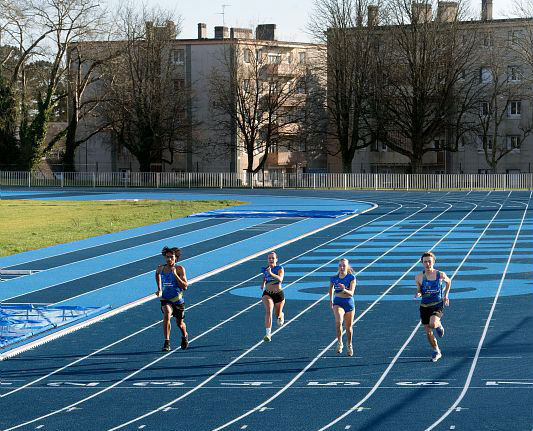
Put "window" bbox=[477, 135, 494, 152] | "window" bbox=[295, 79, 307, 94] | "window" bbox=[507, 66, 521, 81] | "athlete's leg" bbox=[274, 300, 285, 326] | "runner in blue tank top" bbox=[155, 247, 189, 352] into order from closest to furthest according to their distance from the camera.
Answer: "runner in blue tank top" bbox=[155, 247, 189, 352] → "athlete's leg" bbox=[274, 300, 285, 326] → "window" bbox=[507, 66, 521, 81] → "window" bbox=[477, 135, 494, 152] → "window" bbox=[295, 79, 307, 94]

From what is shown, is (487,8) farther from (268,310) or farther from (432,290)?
(432,290)

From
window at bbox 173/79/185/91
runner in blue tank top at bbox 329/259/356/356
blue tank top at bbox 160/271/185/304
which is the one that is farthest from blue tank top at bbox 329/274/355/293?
window at bbox 173/79/185/91

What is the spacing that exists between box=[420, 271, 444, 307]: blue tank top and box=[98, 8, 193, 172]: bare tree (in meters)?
62.3

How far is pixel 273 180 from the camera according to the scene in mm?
69562

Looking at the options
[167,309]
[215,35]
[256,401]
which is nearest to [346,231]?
[167,309]

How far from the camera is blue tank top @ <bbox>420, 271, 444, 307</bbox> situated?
14633 millimetres

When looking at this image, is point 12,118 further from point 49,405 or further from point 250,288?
point 49,405

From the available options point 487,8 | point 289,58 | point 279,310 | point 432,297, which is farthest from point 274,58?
point 432,297

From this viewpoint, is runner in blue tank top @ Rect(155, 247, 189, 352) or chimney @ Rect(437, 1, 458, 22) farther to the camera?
chimney @ Rect(437, 1, 458, 22)

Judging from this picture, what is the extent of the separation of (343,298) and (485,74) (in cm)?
6238

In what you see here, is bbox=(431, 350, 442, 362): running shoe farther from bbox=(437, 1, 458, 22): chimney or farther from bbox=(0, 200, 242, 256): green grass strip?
bbox=(437, 1, 458, 22): chimney

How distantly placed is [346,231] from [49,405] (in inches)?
972

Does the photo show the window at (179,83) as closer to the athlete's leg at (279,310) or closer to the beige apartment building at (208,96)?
the beige apartment building at (208,96)

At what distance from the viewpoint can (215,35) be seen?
87.8 metres
